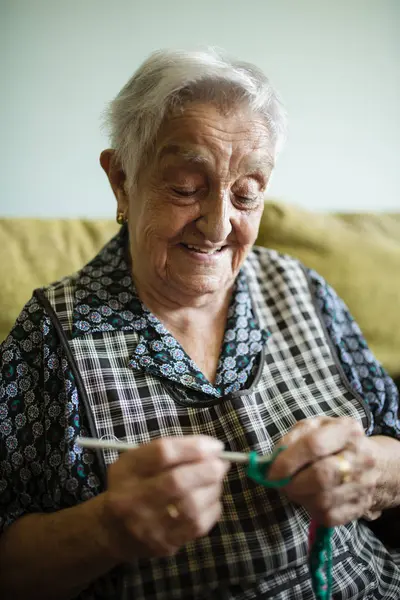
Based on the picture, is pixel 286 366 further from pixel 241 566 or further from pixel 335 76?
pixel 335 76

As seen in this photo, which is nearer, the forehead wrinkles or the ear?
the forehead wrinkles

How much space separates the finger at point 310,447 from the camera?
726 mm

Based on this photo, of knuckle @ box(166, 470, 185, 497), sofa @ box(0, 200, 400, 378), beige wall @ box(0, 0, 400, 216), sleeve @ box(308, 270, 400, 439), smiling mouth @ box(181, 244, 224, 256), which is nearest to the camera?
knuckle @ box(166, 470, 185, 497)

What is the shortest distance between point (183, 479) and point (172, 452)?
39 millimetres

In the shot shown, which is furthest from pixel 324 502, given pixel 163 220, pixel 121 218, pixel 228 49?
pixel 228 49

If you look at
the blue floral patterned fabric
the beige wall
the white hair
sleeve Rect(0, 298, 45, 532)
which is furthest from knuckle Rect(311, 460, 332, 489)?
the beige wall

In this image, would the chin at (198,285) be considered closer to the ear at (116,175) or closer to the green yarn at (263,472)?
the ear at (116,175)

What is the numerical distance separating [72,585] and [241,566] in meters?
0.29

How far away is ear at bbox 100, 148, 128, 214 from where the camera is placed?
101 centimetres

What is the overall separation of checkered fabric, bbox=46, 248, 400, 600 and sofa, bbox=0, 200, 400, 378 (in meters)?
0.25

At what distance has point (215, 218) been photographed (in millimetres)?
916

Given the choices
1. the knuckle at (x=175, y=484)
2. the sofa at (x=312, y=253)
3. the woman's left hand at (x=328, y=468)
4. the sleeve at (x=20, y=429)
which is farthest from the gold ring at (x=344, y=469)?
the sofa at (x=312, y=253)

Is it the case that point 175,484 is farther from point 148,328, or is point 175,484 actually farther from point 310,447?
point 148,328

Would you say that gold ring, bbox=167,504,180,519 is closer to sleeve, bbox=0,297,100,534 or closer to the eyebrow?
sleeve, bbox=0,297,100,534
